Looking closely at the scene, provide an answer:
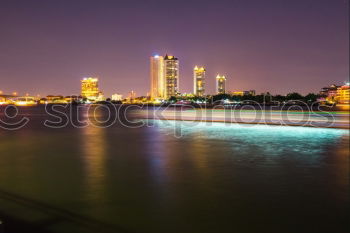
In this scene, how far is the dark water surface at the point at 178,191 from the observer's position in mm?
4548

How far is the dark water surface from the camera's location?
4548 millimetres

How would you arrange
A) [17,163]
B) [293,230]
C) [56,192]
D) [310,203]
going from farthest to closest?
[17,163] < [56,192] < [310,203] < [293,230]

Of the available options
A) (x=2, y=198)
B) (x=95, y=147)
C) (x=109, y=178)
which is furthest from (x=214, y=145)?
(x=2, y=198)

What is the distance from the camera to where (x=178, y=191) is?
6098 millimetres

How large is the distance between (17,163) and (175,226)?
614 centimetres

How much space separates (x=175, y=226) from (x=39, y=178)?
12.7ft

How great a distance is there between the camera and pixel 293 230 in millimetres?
4309

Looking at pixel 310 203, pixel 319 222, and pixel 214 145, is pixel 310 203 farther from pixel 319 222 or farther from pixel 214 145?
pixel 214 145

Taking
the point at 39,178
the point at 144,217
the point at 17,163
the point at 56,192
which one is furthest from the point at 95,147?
the point at 144,217

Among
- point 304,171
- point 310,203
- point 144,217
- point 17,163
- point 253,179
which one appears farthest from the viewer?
point 17,163

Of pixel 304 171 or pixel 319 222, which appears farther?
pixel 304 171

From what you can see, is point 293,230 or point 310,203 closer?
point 293,230

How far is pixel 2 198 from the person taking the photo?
5.70 metres

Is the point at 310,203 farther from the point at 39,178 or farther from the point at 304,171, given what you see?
the point at 39,178
